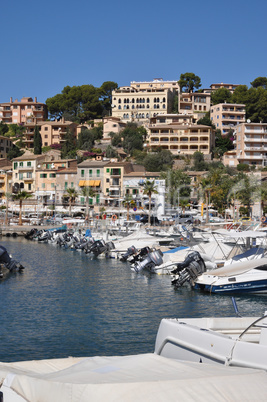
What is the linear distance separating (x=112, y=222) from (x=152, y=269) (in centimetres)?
3357

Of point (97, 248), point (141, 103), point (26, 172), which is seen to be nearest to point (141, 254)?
point (97, 248)

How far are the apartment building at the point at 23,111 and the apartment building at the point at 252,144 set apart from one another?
177 ft

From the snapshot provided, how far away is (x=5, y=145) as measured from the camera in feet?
420

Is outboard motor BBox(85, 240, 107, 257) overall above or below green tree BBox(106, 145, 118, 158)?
below

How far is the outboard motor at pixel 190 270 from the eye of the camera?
31875 mm

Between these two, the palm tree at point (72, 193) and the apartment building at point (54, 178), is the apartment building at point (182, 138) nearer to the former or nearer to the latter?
the apartment building at point (54, 178)

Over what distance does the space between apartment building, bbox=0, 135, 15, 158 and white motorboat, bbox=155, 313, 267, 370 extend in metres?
119

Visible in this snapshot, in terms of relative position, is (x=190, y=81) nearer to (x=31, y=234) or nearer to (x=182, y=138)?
(x=182, y=138)

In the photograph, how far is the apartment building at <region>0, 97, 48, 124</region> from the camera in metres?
142

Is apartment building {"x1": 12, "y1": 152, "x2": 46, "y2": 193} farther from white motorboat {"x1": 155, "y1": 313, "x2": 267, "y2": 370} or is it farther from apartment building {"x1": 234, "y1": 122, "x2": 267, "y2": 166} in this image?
white motorboat {"x1": 155, "y1": 313, "x2": 267, "y2": 370}

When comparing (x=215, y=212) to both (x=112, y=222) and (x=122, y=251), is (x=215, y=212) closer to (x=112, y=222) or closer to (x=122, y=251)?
(x=112, y=222)

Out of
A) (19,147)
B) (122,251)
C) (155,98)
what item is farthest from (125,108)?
(122,251)

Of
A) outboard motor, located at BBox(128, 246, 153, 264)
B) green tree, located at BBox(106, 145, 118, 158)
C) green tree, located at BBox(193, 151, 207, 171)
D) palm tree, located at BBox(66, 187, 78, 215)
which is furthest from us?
green tree, located at BBox(106, 145, 118, 158)

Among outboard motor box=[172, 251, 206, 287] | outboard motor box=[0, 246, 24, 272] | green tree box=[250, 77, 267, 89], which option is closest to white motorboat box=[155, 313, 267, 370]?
outboard motor box=[172, 251, 206, 287]
